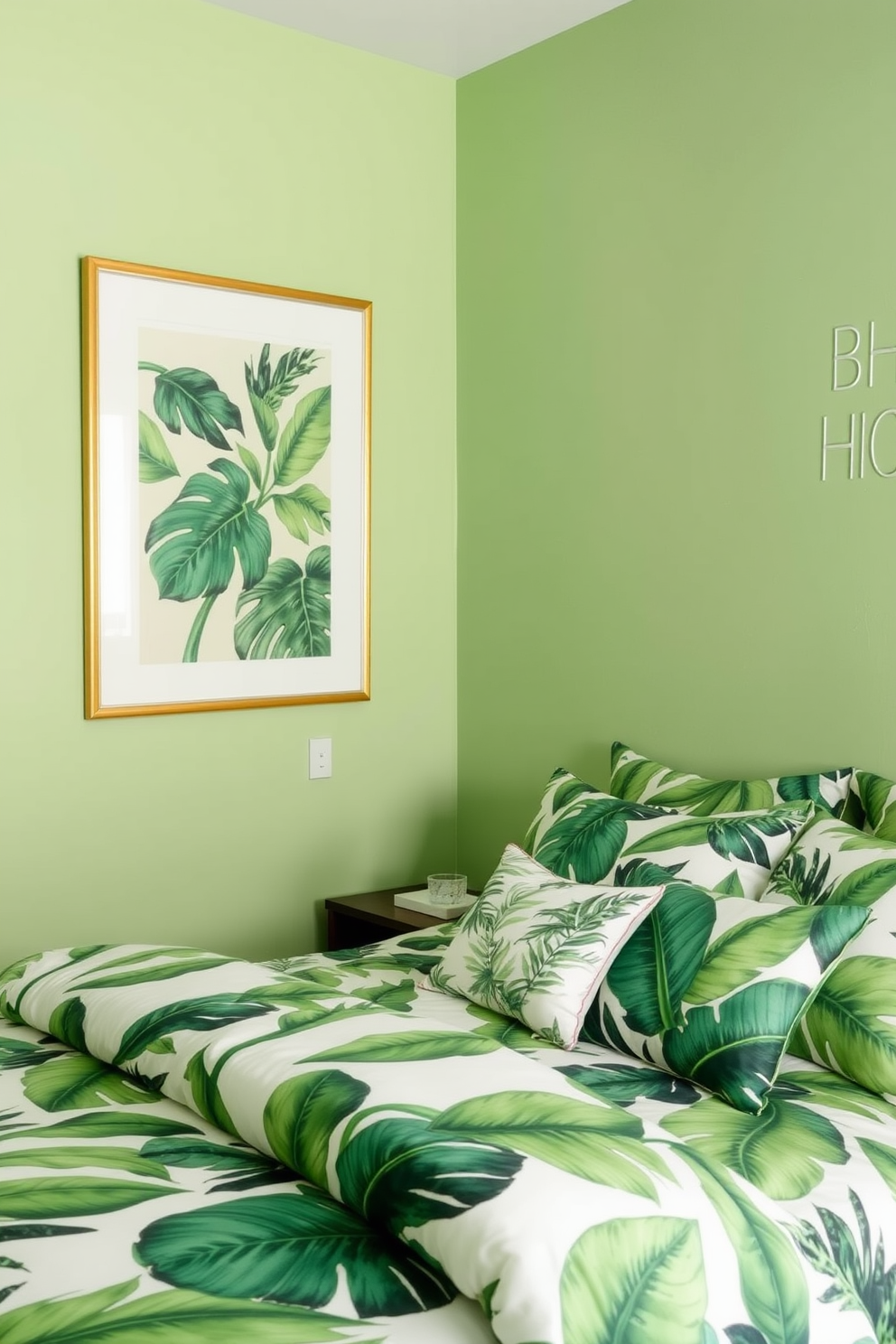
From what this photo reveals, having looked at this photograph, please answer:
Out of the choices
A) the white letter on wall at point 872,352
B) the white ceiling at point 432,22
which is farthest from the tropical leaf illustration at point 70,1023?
the white ceiling at point 432,22

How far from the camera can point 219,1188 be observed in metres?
1.62

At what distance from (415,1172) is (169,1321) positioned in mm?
293

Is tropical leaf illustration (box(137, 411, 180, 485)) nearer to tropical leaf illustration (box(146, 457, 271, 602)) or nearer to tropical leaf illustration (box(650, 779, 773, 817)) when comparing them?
tropical leaf illustration (box(146, 457, 271, 602))

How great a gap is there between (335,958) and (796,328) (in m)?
1.63

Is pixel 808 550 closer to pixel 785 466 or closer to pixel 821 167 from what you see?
pixel 785 466

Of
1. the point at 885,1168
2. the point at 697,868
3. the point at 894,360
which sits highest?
the point at 894,360

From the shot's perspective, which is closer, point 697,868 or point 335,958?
point 697,868

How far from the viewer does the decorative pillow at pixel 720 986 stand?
6.67 ft

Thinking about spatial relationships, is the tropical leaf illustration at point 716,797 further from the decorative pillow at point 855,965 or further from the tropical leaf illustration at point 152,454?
the tropical leaf illustration at point 152,454

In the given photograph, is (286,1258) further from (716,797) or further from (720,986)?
(716,797)

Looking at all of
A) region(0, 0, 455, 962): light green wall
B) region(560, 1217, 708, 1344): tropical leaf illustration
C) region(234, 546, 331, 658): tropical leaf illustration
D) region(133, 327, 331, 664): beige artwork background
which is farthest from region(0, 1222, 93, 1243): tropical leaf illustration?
region(234, 546, 331, 658): tropical leaf illustration

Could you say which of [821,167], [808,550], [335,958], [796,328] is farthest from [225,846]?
[821,167]

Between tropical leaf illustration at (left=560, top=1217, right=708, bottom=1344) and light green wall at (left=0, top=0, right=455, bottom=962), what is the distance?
1.94 m

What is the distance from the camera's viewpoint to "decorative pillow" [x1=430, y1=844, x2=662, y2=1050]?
2221 mm
